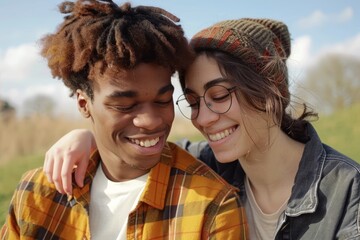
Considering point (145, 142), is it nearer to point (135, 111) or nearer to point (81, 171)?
point (135, 111)

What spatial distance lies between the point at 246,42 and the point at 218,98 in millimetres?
334

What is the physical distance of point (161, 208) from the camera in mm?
2410

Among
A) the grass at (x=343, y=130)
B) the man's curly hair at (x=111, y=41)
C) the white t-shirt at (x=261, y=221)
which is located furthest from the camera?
the grass at (x=343, y=130)

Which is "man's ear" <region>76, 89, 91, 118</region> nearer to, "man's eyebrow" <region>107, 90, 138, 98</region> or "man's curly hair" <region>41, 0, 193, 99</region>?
"man's curly hair" <region>41, 0, 193, 99</region>

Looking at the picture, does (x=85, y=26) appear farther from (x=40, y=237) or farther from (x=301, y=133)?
(x=301, y=133)

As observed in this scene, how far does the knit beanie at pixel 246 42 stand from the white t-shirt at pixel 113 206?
79 cm

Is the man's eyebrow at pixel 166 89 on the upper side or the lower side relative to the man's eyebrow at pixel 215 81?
upper

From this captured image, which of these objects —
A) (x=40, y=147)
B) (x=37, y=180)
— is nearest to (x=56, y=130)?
(x=40, y=147)

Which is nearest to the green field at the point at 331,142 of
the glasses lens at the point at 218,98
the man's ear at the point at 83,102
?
the man's ear at the point at 83,102

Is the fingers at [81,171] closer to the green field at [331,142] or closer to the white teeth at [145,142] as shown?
the white teeth at [145,142]

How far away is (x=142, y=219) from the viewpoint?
2.40 m

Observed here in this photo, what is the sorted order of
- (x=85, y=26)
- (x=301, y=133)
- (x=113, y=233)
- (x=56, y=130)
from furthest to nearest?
1. (x=56, y=130)
2. (x=301, y=133)
3. (x=113, y=233)
4. (x=85, y=26)

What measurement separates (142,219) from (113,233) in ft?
0.59

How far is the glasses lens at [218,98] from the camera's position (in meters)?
2.54
